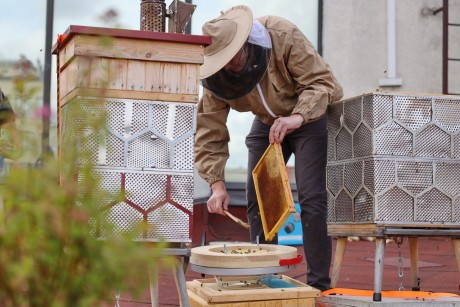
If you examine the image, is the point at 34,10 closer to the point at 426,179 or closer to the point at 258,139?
A: the point at 258,139

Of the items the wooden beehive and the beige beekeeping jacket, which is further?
the beige beekeeping jacket

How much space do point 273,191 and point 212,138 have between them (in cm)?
64

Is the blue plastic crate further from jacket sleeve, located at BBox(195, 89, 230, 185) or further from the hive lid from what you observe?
the hive lid

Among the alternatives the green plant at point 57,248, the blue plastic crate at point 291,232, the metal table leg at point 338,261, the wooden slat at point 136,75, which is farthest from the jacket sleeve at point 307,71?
the blue plastic crate at point 291,232

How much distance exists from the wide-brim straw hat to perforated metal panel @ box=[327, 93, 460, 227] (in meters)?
0.66

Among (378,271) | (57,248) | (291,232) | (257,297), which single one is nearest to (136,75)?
(257,297)

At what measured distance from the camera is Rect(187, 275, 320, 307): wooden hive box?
3.01m

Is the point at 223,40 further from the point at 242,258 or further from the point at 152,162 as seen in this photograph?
the point at 242,258

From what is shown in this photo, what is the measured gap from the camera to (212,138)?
153 inches

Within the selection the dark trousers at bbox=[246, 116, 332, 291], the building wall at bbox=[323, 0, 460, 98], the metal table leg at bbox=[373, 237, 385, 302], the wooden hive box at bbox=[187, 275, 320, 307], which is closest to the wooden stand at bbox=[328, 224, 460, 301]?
the metal table leg at bbox=[373, 237, 385, 302]

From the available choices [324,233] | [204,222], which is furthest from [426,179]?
[204,222]

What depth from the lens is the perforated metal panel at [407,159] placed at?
134 inches

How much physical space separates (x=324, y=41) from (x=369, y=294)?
17.4 feet

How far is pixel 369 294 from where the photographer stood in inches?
140
